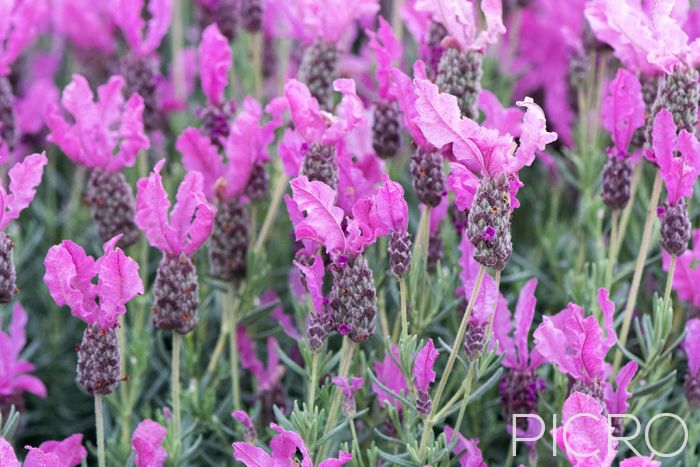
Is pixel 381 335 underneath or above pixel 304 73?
underneath

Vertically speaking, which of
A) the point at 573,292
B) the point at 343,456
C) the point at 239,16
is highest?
the point at 239,16

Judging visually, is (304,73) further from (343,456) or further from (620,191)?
(343,456)

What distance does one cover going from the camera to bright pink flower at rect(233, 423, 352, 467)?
1211mm

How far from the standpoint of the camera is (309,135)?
138 cm

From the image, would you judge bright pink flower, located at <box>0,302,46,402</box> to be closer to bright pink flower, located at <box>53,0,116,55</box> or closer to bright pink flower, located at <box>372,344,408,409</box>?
bright pink flower, located at <box>372,344,408,409</box>

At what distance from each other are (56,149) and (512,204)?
151 cm

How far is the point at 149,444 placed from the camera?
4.31ft

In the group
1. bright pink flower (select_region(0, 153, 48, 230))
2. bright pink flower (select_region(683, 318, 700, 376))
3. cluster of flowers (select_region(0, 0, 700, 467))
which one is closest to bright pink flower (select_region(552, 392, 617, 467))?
cluster of flowers (select_region(0, 0, 700, 467))

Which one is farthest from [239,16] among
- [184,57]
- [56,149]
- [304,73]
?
[56,149]

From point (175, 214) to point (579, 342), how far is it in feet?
1.90

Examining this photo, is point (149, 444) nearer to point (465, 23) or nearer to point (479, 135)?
point (479, 135)

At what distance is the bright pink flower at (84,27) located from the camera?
242cm

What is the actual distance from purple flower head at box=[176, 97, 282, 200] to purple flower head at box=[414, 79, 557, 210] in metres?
0.37

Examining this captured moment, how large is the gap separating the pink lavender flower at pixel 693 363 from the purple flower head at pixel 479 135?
447 mm
